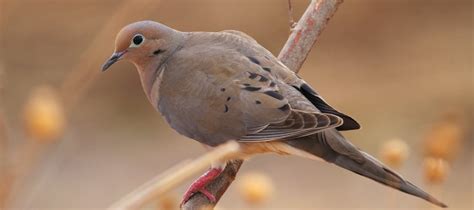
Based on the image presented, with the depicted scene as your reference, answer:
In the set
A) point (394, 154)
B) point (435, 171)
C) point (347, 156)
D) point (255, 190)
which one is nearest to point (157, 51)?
point (347, 156)

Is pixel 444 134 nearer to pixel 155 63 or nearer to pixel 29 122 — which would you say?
pixel 29 122

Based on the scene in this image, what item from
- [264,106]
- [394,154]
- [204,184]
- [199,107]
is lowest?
[204,184]

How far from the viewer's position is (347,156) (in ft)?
7.55

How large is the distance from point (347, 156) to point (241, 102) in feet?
1.21

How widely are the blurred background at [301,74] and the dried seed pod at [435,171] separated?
5.32 m

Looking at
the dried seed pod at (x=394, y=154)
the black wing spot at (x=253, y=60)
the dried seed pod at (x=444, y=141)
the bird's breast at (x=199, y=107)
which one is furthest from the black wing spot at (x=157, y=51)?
the dried seed pod at (x=444, y=141)

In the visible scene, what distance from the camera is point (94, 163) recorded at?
24.9ft

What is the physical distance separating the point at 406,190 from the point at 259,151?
73 centimetres

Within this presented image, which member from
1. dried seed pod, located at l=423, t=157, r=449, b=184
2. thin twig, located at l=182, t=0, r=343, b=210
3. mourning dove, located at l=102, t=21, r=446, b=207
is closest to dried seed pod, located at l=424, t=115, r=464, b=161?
dried seed pod, located at l=423, t=157, r=449, b=184

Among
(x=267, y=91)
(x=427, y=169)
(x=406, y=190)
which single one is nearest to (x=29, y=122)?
(x=427, y=169)

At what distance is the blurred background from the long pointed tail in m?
4.27

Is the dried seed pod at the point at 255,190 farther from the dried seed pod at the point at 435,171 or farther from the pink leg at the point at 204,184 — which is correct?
the pink leg at the point at 204,184

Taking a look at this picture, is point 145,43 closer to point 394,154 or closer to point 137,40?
point 137,40

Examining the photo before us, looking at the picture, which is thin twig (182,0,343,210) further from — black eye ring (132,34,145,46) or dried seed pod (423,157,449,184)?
dried seed pod (423,157,449,184)
